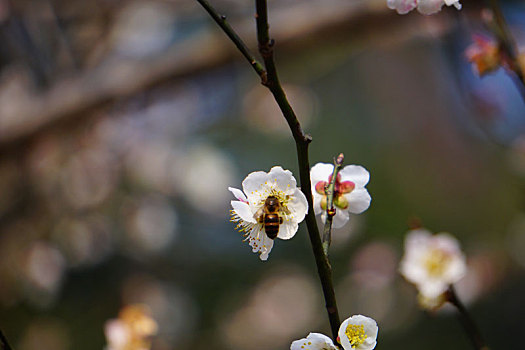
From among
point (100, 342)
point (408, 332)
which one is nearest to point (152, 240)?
point (100, 342)

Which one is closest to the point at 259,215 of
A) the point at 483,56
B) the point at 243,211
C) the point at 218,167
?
the point at 243,211

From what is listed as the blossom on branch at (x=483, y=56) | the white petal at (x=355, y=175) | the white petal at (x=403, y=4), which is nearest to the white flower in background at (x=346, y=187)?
the white petal at (x=355, y=175)

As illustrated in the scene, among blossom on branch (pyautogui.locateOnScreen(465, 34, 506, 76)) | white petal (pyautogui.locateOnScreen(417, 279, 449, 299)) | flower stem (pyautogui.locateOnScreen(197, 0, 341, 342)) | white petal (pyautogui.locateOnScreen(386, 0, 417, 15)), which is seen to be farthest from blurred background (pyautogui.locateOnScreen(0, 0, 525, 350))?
flower stem (pyautogui.locateOnScreen(197, 0, 341, 342))

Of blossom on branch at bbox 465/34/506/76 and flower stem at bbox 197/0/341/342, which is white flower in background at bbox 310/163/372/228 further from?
blossom on branch at bbox 465/34/506/76

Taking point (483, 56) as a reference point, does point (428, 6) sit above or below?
below

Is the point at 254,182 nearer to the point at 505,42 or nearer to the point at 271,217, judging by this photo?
the point at 271,217

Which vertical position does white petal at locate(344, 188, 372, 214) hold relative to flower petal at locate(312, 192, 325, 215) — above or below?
below

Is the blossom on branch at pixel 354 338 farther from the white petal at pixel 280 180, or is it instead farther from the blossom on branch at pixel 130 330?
the blossom on branch at pixel 130 330
